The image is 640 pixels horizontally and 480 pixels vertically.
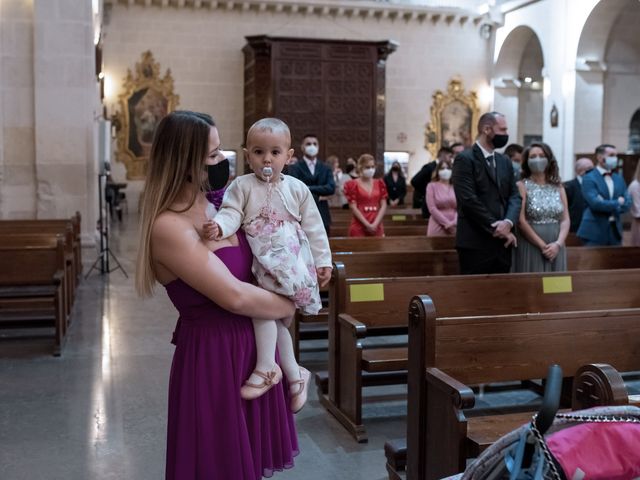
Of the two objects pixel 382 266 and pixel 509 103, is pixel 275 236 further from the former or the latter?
pixel 509 103

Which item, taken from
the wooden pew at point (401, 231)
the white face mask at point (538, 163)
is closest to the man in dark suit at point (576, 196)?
the wooden pew at point (401, 231)

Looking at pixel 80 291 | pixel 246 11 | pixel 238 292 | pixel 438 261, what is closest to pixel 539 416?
pixel 238 292

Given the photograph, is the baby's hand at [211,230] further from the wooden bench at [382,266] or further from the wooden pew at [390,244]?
the wooden pew at [390,244]

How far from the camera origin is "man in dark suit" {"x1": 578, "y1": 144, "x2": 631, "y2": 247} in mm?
7652

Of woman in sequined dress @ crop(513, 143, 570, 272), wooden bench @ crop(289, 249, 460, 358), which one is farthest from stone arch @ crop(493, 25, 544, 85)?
woman in sequined dress @ crop(513, 143, 570, 272)

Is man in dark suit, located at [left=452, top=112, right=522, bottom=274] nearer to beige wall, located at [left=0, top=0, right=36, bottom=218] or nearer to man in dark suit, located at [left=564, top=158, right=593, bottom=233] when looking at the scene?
man in dark suit, located at [left=564, top=158, right=593, bottom=233]

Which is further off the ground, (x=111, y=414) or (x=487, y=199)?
(x=487, y=199)

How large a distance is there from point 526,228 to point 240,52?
637 inches

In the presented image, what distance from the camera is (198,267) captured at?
6.98ft

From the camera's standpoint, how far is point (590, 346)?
362 centimetres

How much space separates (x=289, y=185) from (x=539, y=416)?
121 centimetres

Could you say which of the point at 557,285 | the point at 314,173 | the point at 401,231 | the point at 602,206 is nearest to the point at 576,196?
the point at 602,206

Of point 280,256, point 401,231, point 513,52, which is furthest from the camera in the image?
point 513,52

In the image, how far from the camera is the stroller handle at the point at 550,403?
1.35 metres
